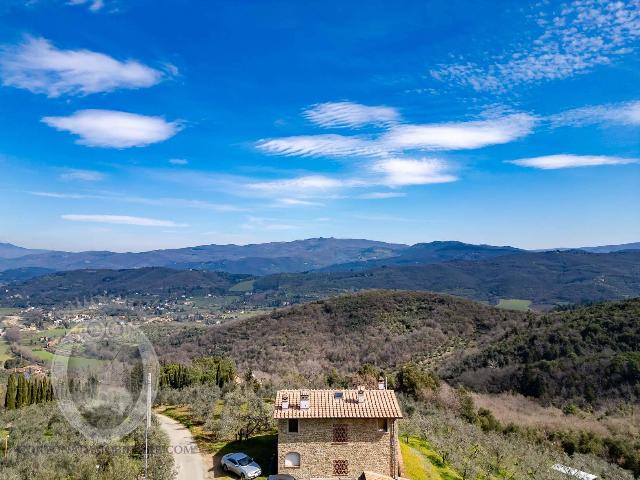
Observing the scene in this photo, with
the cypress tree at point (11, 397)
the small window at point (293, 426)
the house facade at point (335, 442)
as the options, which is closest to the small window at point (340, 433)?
the house facade at point (335, 442)

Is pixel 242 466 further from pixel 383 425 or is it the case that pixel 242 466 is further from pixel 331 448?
pixel 383 425

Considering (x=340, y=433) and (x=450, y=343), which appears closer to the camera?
(x=340, y=433)

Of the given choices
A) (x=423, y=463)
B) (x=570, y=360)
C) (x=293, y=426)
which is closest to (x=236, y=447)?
(x=293, y=426)

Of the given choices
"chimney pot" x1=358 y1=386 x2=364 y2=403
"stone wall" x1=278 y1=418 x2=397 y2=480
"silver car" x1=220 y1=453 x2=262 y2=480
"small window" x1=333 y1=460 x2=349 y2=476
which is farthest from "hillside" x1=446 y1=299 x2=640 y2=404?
"silver car" x1=220 y1=453 x2=262 y2=480

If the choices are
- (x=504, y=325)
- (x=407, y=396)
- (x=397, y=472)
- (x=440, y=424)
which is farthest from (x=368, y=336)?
(x=397, y=472)

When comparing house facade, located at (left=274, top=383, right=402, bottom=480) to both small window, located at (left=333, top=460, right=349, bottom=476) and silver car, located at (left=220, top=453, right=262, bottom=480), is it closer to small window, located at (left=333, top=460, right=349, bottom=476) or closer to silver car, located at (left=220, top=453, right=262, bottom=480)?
small window, located at (left=333, top=460, right=349, bottom=476)

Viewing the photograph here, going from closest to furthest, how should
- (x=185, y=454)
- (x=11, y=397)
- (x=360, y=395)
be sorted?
1. (x=360, y=395)
2. (x=185, y=454)
3. (x=11, y=397)
